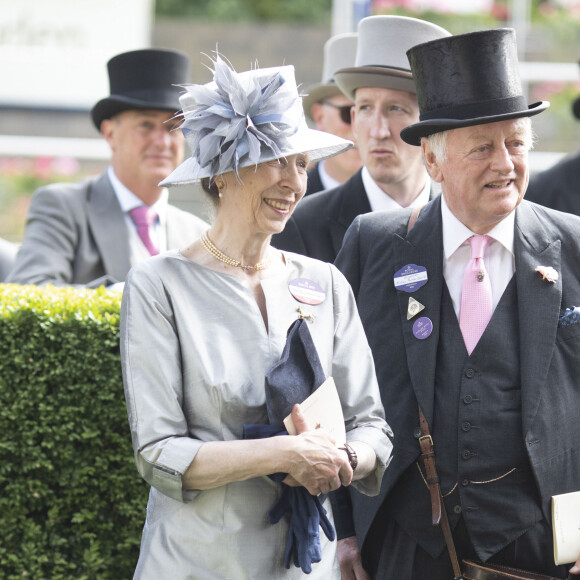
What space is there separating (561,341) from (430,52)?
1.03m

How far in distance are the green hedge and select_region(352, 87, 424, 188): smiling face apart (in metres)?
1.24

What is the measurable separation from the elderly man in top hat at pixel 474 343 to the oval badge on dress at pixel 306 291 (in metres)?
0.41

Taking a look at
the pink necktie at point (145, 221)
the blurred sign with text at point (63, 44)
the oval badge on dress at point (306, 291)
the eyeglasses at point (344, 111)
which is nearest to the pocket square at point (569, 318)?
the oval badge on dress at point (306, 291)

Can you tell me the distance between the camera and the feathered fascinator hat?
10.7 feet

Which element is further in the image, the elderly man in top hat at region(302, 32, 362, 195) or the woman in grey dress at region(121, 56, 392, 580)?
the elderly man in top hat at region(302, 32, 362, 195)

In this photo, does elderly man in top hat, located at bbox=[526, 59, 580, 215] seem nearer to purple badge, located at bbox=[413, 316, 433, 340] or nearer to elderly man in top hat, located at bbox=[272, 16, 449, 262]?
elderly man in top hat, located at bbox=[272, 16, 449, 262]

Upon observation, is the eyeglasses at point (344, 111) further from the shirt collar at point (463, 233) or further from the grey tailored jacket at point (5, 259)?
the shirt collar at point (463, 233)

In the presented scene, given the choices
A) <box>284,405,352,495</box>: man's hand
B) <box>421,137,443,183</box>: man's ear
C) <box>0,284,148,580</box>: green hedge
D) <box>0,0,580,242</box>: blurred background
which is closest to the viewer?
<box>284,405,352,495</box>: man's hand

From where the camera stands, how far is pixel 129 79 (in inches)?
251

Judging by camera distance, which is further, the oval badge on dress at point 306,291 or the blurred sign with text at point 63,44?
the blurred sign with text at point 63,44

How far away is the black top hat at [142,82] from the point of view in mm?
6238

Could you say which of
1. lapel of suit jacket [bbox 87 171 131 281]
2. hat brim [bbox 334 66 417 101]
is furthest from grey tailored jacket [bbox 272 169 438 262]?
lapel of suit jacket [bbox 87 171 131 281]

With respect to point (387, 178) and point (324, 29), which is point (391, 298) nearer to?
point (387, 178)

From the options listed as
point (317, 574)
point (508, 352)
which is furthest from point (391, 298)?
point (317, 574)
